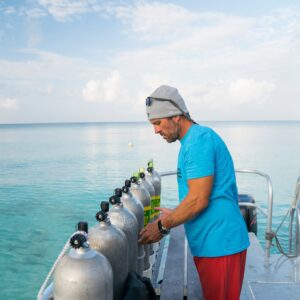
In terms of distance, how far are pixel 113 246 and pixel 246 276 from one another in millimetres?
2231

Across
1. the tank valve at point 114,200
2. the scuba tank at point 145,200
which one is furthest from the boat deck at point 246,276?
the tank valve at point 114,200

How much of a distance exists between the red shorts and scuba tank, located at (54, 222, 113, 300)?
0.87 meters

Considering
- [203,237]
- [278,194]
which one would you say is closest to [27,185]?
[278,194]

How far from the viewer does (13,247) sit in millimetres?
13047

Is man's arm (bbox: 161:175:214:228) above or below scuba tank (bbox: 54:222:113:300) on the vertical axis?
above

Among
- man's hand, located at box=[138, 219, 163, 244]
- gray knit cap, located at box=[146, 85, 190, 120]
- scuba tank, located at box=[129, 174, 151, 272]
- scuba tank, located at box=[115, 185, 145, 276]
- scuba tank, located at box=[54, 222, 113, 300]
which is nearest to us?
scuba tank, located at box=[54, 222, 113, 300]

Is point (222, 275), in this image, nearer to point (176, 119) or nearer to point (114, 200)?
point (114, 200)

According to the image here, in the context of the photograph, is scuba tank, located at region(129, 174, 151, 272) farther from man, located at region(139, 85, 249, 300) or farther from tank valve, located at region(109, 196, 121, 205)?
man, located at region(139, 85, 249, 300)

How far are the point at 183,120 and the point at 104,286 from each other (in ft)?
3.91

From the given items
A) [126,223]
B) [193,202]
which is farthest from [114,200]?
[193,202]

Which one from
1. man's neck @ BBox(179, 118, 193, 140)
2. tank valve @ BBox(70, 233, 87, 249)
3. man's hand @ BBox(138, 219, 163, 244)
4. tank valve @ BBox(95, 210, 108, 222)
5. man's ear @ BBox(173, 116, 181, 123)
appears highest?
man's ear @ BBox(173, 116, 181, 123)

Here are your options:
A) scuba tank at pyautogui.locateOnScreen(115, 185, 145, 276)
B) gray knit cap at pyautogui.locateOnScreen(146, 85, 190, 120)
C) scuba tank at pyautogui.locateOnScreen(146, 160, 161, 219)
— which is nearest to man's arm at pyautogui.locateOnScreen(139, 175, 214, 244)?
gray knit cap at pyautogui.locateOnScreen(146, 85, 190, 120)

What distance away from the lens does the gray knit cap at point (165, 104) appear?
2.47 m

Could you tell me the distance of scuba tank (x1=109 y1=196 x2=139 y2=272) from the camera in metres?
2.77
